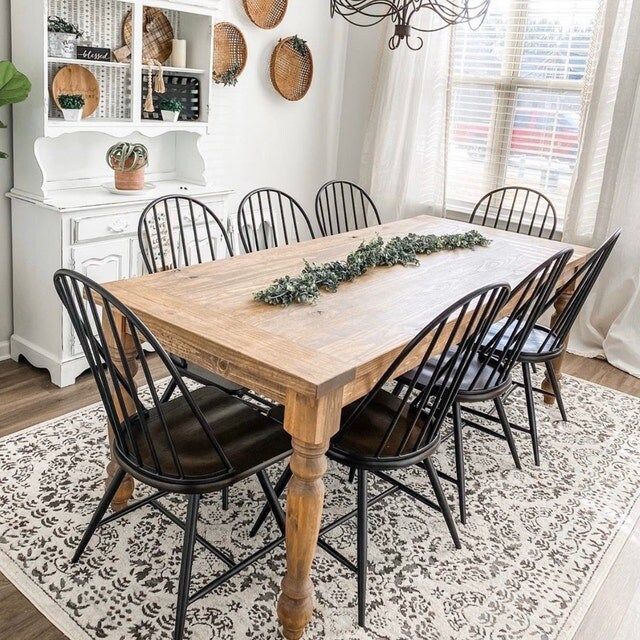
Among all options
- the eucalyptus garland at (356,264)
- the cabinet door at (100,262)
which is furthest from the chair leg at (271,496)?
the cabinet door at (100,262)

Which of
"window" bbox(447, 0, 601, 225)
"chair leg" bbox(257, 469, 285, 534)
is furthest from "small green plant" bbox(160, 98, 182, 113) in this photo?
"chair leg" bbox(257, 469, 285, 534)

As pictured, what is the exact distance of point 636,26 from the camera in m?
3.53

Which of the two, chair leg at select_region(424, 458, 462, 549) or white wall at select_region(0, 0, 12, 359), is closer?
chair leg at select_region(424, 458, 462, 549)

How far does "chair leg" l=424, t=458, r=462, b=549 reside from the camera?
7.04ft

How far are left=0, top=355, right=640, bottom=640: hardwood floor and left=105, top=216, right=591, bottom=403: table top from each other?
0.80 metres

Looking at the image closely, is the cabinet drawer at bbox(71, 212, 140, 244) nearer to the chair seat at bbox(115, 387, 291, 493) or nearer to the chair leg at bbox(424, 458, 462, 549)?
the chair seat at bbox(115, 387, 291, 493)

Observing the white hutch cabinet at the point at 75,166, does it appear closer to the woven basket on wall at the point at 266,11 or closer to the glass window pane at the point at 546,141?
the woven basket on wall at the point at 266,11

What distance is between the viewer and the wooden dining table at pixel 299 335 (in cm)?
163

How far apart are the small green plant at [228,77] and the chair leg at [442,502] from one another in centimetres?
261

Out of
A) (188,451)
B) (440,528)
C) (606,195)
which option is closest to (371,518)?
(440,528)

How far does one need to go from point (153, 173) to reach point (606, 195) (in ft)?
8.17

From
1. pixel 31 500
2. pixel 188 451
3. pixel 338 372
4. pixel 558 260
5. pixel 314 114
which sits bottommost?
pixel 31 500

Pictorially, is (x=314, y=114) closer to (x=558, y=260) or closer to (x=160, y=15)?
(x=160, y=15)

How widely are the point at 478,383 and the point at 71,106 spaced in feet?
6.85
